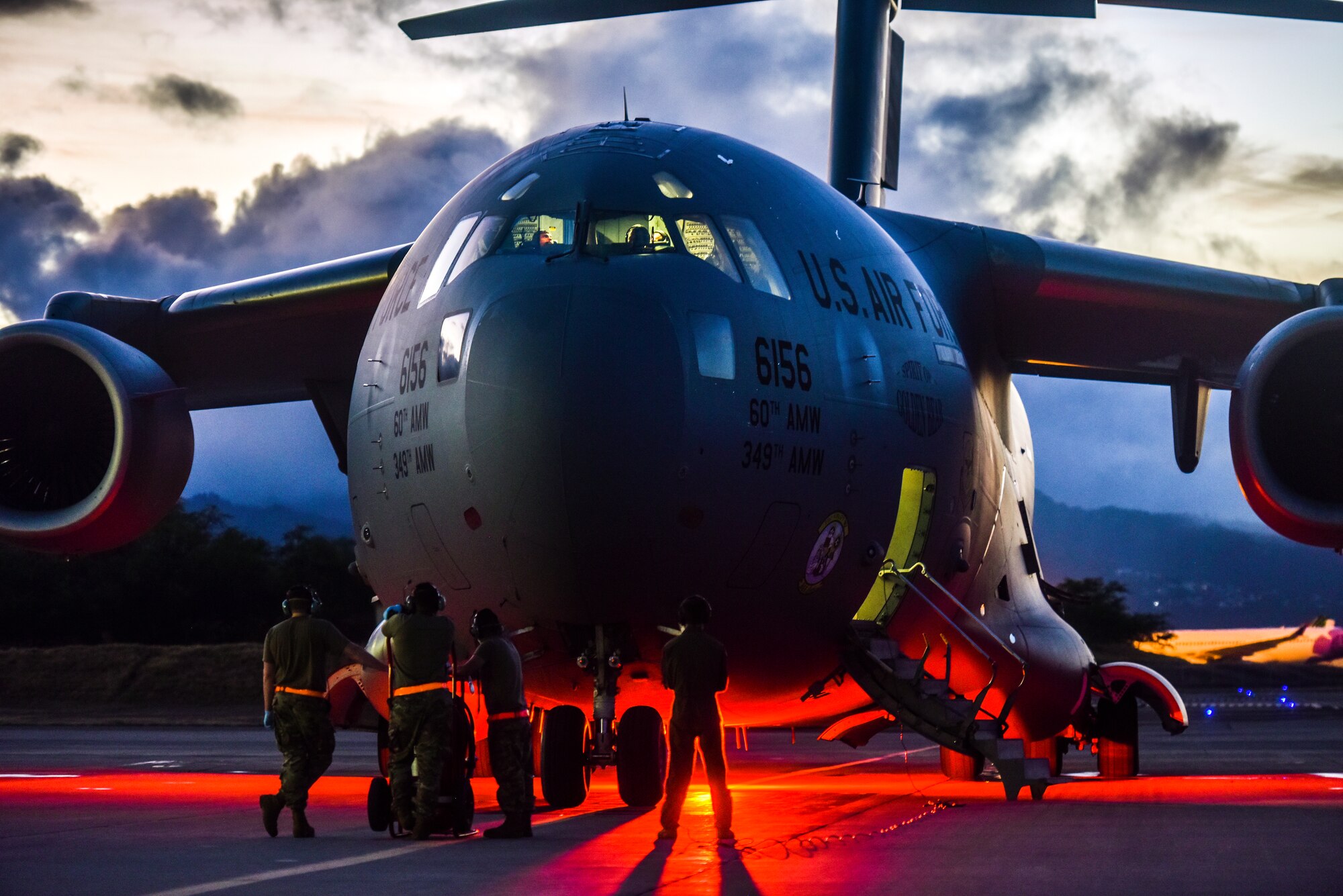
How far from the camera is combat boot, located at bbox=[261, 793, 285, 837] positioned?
880cm

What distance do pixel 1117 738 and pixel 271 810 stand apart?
7829 millimetres

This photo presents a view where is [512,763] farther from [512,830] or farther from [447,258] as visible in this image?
[447,258]

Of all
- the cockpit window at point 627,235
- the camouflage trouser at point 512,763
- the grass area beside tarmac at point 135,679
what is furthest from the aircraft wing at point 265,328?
the grass area beside tarmac at point 135,679

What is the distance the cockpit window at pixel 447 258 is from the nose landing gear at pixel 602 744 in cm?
215

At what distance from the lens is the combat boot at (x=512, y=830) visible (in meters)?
8.72

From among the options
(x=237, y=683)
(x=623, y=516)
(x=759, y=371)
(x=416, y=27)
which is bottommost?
(x=237, y=683)

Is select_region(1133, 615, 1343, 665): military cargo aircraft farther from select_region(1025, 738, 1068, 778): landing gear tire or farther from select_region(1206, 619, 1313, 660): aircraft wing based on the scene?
select_region(1025, 738, 1068, 778): landing gear tire

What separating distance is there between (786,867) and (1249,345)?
29.1ft

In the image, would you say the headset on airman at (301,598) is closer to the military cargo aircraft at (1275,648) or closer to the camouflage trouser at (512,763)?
the camouflage trouser at (512,763)

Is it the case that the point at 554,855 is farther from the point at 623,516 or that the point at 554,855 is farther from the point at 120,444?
the point at 120,444

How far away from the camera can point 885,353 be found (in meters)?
10.1

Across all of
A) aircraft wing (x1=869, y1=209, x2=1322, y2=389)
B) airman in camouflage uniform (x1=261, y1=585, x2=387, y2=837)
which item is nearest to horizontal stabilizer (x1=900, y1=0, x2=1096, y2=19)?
aircraft wing (x1=869, y1=209, x2=1322, y2=389)

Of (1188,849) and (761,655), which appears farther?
(761,655)

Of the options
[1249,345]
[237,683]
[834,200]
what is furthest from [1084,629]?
[834,200]
